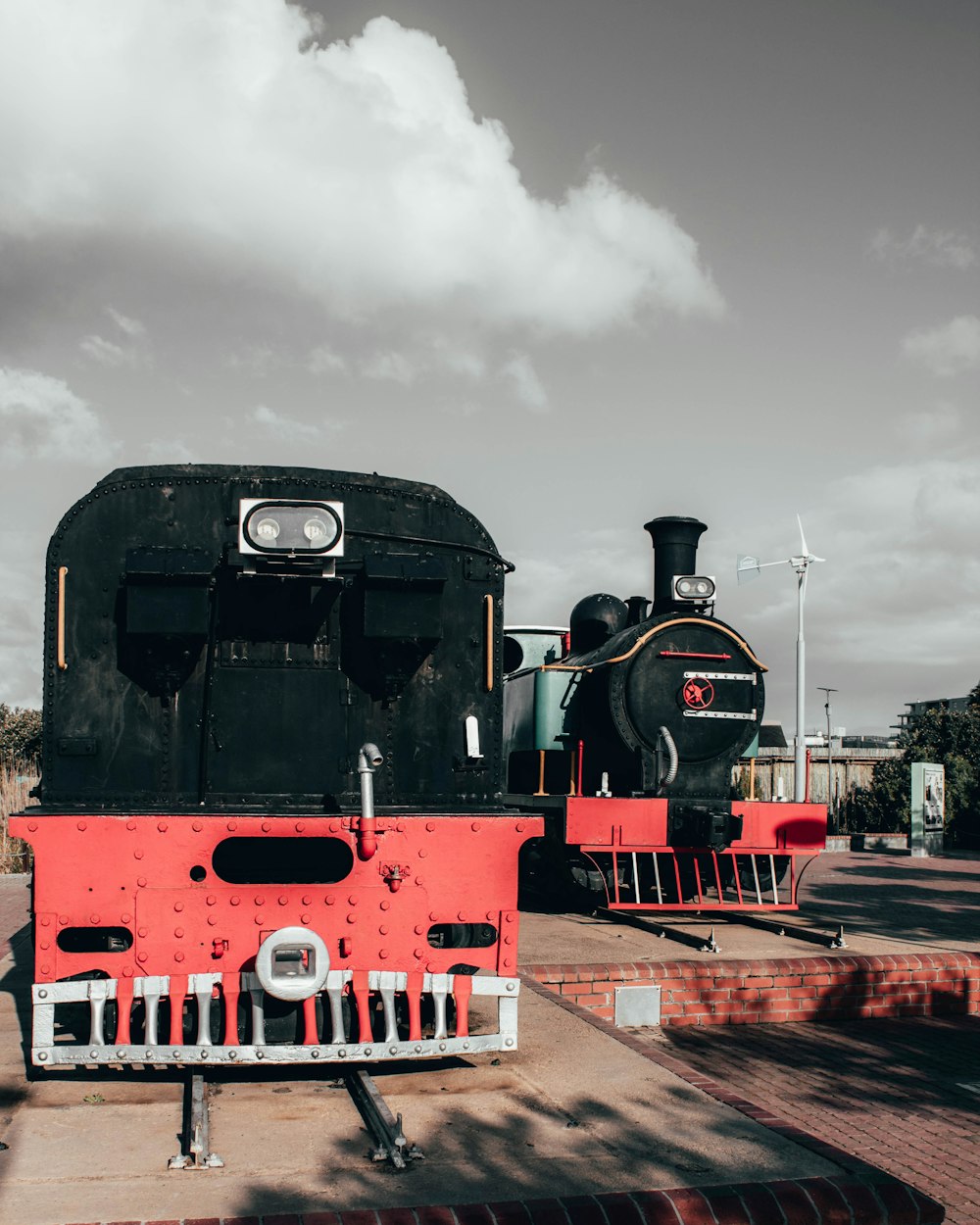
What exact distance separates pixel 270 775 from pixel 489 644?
51.7 inches

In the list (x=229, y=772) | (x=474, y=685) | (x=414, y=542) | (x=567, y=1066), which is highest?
(x=414, y=542)

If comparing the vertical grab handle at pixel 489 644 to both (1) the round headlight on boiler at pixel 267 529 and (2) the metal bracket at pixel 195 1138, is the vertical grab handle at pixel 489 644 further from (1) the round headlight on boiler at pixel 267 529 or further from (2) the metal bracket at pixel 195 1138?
(2) the metal bracket at pixel 195 1138

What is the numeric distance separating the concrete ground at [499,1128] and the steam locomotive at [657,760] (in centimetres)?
316

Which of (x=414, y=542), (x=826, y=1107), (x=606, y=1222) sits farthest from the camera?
(x=826, y=1107)

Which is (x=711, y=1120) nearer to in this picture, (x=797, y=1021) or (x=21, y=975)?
(x=797, y=1021)

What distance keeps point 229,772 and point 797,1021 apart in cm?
504

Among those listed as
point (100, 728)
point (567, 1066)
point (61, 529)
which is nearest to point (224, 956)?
point (100, 728)

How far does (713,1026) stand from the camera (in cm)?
827

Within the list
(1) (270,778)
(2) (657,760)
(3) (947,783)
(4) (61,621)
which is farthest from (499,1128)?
(3) (947,783)

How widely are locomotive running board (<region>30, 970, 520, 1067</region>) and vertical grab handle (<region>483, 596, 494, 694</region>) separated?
149cm

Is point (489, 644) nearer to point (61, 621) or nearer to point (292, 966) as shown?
point (292, 966)

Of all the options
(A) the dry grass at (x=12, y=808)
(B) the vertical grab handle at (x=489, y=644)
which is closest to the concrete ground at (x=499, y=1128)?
(B) the vertical grab handle at (x=489, y=644)

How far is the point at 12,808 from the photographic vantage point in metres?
17.4

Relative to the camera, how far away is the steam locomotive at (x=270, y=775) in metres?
5.14
